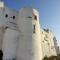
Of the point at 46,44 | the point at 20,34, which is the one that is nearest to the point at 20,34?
the point at 20,34

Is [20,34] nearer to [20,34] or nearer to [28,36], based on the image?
[20,34]

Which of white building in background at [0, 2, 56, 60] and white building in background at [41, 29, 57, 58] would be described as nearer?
white building in background at [0, 2, 56, 60]

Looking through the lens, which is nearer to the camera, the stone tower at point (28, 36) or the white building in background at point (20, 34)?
the white building in background at point (20, 34)

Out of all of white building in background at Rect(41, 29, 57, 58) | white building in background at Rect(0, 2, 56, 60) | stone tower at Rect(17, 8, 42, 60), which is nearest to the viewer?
white building in background at Rect(0, 2, 56, 60)

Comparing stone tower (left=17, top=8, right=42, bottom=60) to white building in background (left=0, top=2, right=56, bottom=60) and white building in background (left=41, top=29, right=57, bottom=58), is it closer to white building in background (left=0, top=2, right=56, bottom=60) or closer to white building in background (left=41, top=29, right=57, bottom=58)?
white building in background (left=0, top=2, right=56, bottom=60)

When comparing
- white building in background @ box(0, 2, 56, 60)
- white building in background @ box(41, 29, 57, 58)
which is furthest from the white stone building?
white building in background @ box(41, 29, 57, 58)

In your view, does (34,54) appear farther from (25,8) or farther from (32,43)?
(25,8)

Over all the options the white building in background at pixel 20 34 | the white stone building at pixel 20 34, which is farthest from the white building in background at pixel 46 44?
the white stone building at pixel 20 34

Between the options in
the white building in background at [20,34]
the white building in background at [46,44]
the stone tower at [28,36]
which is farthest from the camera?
the white building in background at [46,44]

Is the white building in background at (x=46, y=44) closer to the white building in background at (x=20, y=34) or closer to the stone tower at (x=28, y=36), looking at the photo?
the white building in background at (x=20, y=34)

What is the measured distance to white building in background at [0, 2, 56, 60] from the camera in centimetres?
2122

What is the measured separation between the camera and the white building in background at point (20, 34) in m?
21.2

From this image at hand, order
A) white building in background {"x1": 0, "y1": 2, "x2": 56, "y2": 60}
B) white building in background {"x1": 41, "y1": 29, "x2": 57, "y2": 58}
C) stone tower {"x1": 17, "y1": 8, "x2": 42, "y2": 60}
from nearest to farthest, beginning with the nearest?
white building in background {"x1": 0, "y1": 2, "x2": 56, "y2": 60} < stone tower {"x1": 17, "y1": 8, "x2": 42, "y2": 60} < white building in background {"x1": 41, "y1": 29, "x2": 57, "y2": 58}

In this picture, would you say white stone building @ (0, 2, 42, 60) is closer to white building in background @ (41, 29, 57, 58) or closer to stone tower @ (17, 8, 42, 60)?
stone tower @ (17, 8, 42, 60)
